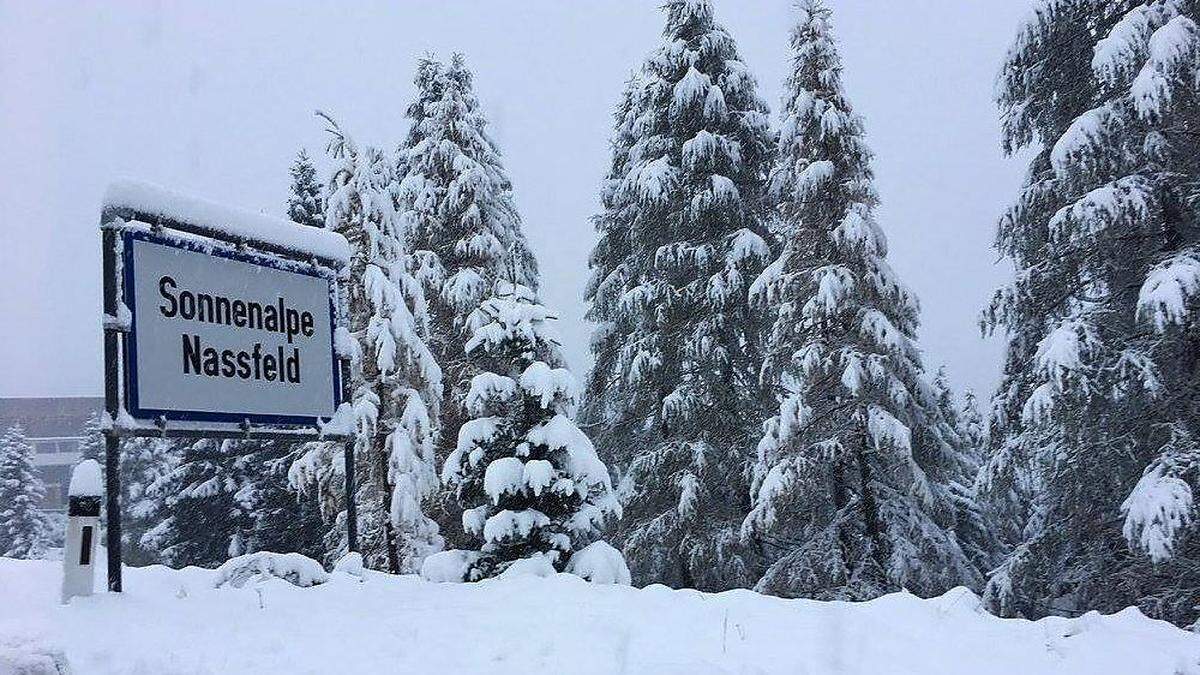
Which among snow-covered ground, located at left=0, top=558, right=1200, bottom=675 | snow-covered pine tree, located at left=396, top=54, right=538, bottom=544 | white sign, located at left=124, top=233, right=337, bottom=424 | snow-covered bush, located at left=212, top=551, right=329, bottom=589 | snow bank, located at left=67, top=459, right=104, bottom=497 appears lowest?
snow-covered ground, located at left=0, top=558, right=1200, bottom=675

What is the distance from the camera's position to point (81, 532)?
561 centimetres

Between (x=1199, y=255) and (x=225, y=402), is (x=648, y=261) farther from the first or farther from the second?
(x=225, y=402)

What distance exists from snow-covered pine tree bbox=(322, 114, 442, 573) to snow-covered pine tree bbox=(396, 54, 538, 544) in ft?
10.2

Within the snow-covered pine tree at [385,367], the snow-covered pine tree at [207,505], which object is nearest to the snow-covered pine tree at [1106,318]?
the snow-covered pine tree at [385,367]

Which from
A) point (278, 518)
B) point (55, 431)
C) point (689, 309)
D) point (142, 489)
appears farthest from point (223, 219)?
point (55, 431)

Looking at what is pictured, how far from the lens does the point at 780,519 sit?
46.9 ft

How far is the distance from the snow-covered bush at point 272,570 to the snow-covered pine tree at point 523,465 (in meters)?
2.08

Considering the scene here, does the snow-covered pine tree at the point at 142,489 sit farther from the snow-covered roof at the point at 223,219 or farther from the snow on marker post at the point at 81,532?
the snow on marker post at the point at 81,532

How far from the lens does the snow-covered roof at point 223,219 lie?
6.42 m

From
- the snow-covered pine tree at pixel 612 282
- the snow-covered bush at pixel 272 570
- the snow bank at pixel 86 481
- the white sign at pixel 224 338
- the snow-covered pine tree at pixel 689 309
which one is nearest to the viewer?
the snow bank at pixel 86 481

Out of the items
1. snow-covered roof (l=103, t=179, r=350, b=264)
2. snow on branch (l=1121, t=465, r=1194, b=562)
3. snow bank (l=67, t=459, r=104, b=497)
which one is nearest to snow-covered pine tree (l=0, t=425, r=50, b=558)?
snow-covered roof (l=103, t=179, r=350, b=264)

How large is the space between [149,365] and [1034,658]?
20.7ft

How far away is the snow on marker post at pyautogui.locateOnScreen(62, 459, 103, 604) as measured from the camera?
5586 mm

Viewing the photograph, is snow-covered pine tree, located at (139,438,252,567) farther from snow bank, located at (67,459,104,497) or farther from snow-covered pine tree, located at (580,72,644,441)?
snow bank, located at (67,459,104,497)
